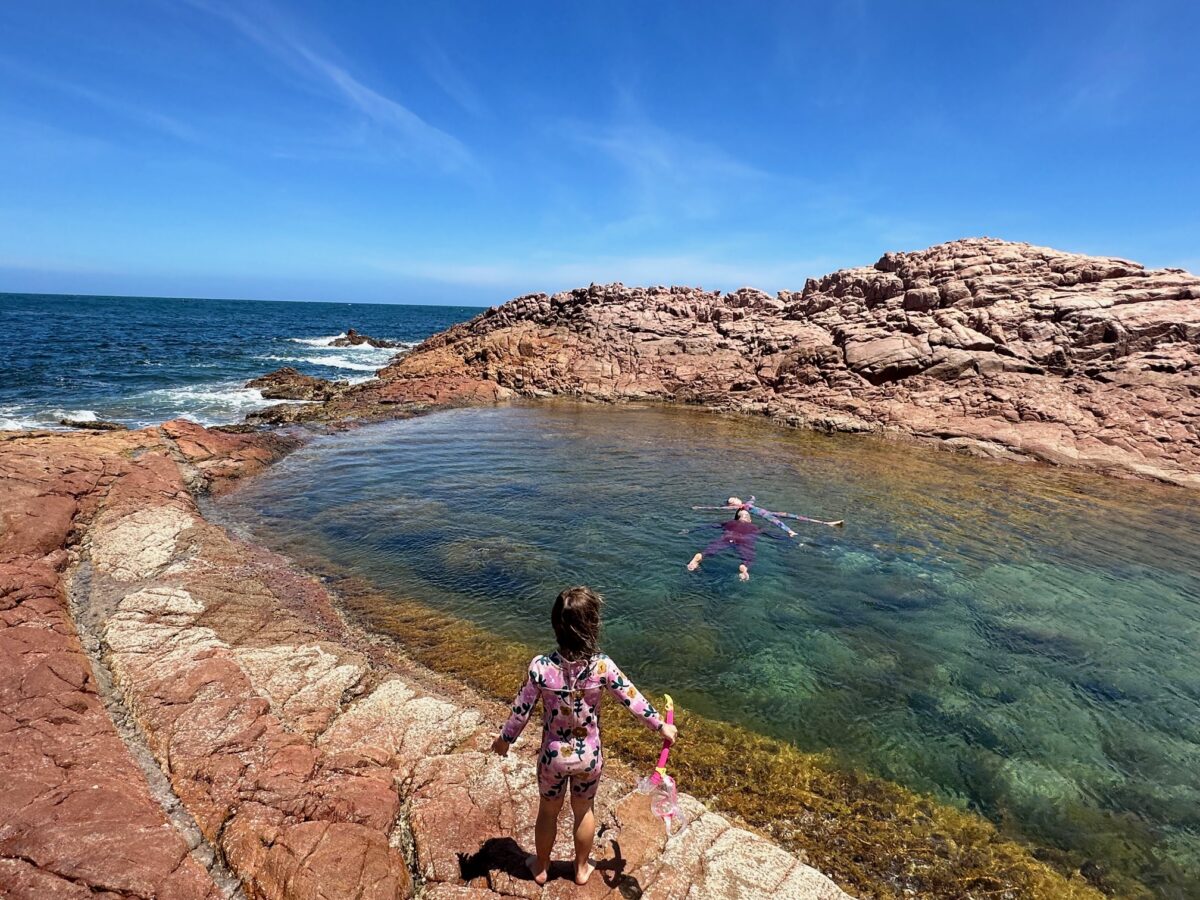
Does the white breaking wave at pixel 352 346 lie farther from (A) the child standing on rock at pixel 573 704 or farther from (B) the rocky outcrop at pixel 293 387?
(A) the child standing on rock at pixel 573 704

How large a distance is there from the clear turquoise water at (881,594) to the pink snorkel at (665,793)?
277 cm

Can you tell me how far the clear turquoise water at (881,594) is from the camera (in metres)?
7.71

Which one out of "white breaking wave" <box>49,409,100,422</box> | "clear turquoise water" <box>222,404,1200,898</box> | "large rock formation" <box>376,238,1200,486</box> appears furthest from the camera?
"large rock formation" <box>376,238,1200,486</box>

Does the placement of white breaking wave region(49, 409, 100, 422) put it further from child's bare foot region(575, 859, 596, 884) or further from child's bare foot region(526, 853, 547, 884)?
child's bare foot region(575, 859, 596, 884)

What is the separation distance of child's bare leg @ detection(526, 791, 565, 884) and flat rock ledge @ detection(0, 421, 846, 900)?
0.15m

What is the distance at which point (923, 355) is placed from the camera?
31.7 m

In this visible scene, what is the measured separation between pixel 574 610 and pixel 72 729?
5565 millimetres

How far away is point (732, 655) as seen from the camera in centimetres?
995

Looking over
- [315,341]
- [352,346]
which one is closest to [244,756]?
[352,346]

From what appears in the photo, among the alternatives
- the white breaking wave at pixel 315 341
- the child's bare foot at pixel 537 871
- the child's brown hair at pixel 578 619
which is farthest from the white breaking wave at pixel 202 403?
the white breaking wave at pixel 315 341

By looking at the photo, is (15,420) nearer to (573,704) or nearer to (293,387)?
(293,387)

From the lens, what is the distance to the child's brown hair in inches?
168

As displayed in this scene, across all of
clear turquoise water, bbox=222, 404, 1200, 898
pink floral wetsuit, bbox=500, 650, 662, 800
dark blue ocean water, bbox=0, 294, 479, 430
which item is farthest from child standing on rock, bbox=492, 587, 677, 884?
dark blue ocean water, bbox=0, 294, 479, 430

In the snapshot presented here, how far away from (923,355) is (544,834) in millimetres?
33387
